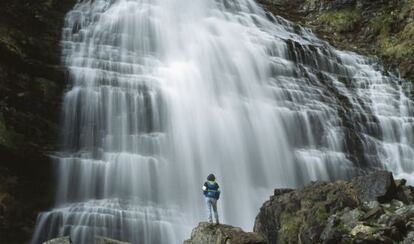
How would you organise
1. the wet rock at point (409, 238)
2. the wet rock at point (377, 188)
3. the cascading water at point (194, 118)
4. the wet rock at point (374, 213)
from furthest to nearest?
the cascading water at point (194, 118) < the wet rock at point (377, 188) < the wet rock at point (374, 213) < the wet rock at point (409, 238)

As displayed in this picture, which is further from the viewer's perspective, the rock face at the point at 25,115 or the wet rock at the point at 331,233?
the rock face at the point at 25,115

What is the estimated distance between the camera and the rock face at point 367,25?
3142 cm

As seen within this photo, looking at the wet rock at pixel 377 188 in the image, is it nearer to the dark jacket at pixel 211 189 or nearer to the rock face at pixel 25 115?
the dark jacket at pixel 211 189

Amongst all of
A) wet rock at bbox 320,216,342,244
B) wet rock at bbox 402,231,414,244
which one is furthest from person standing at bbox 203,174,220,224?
wet rock at bbox 402,231,414,244

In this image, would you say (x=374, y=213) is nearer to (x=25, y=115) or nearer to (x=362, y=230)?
(x=362, y=230)

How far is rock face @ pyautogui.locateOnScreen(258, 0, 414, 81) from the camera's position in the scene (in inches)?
Answer: 1237

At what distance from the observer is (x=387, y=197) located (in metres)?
13.6

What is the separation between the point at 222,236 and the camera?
38.8 feet

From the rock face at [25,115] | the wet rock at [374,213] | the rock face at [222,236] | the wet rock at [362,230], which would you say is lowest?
the wet rock at [362,230]

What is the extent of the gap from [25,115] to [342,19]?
23601mm

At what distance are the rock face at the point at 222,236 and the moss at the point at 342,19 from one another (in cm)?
2525

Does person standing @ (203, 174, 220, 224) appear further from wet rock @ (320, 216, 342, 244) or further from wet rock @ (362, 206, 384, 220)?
wet rock @ (362, 206, 384, 220)

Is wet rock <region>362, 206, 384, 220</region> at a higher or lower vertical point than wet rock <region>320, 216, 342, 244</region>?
higher

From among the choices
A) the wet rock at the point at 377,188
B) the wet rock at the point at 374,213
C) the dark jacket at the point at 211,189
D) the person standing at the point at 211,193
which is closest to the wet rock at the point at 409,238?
the wet rock at the point at 374,213
